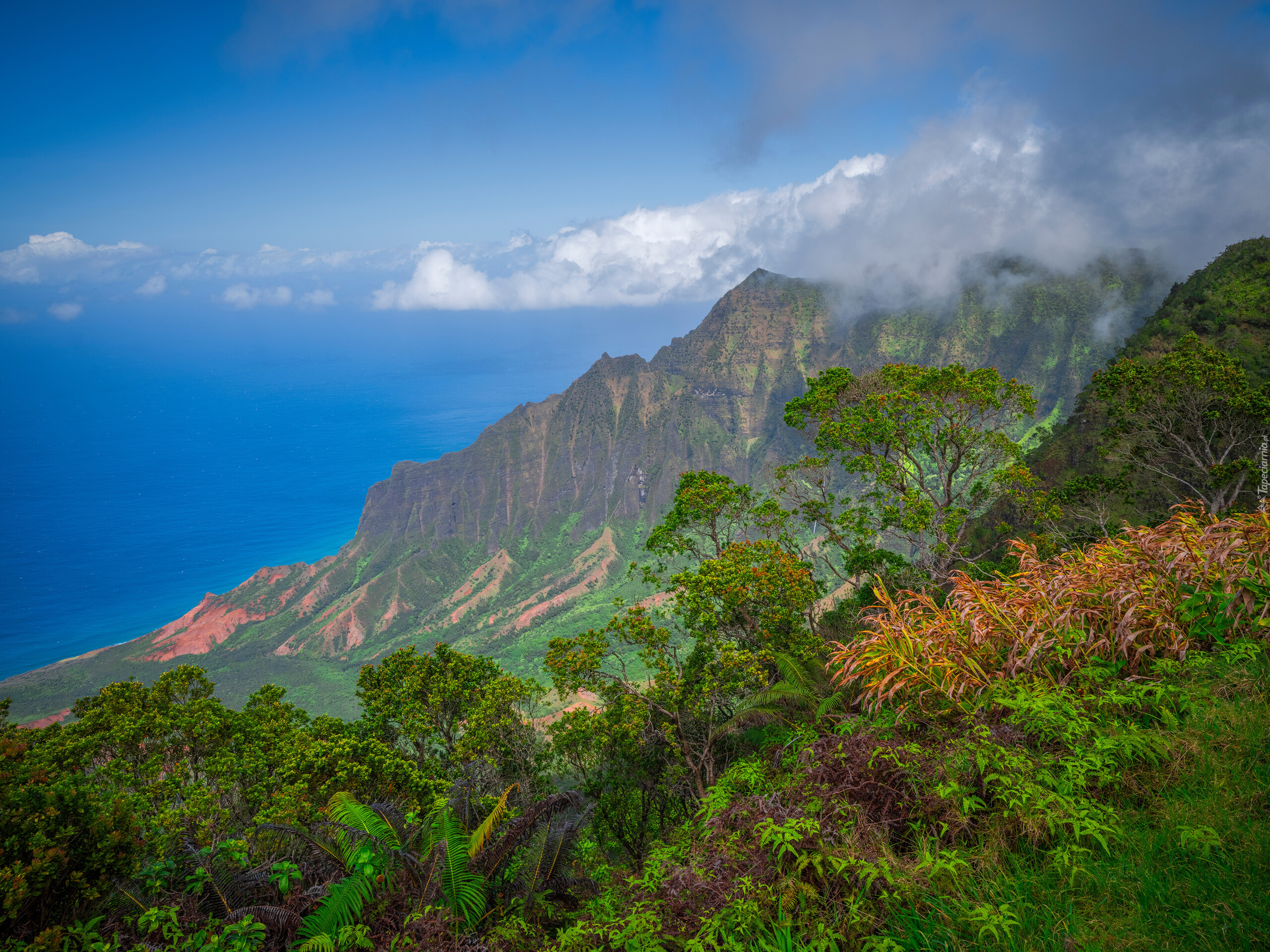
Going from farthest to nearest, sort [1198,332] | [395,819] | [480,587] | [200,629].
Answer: [480,587], [200,629], [1198,332], [395,819]

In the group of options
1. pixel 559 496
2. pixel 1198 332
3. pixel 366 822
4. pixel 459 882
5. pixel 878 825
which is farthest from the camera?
pixel 559 496

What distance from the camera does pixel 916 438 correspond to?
15406mm

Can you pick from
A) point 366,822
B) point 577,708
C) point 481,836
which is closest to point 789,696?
point 481,836

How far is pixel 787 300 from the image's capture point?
649ft

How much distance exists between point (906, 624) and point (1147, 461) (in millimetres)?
15563

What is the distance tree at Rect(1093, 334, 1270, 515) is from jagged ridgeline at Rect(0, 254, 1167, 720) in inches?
3997

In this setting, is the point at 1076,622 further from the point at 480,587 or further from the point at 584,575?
the point at 480,587

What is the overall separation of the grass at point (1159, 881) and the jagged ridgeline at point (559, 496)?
10803cm

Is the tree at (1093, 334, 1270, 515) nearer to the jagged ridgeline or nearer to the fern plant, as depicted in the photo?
the fern plant

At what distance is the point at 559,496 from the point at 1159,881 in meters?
188

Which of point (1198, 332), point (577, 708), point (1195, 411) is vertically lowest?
point (577, 708)

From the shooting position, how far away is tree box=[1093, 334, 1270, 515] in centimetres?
1356

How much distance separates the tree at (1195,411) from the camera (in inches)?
534

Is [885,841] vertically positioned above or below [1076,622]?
below
